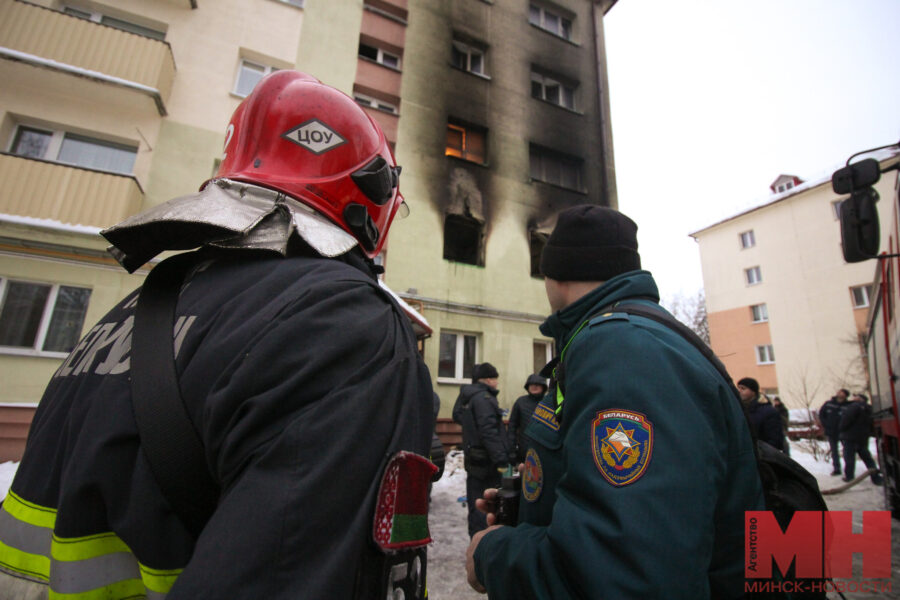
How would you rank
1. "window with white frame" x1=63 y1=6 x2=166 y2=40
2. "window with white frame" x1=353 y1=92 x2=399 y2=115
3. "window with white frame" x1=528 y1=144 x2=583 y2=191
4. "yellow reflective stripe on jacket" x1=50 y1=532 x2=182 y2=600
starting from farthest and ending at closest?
"window with white frame" x1=528 y1=144 x2=583 y2=191
"window with white frame" x1=353 y1=92 x2=399 y2=115
"window with white frame" x1=63 y1=6 x2=166 y2=40
"yellow reflective stripe on jacket" x1=50 y1=532 x2=182 y2=600

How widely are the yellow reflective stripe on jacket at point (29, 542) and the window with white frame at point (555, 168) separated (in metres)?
13.7

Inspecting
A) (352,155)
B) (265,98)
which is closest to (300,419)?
(352,155)

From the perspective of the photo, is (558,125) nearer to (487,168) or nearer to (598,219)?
(487,168)

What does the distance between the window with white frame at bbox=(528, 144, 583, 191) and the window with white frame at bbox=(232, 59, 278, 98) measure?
8166 millimetres

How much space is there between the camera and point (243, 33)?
10.2 metres

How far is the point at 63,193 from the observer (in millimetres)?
7590

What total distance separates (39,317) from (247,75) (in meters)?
7.16

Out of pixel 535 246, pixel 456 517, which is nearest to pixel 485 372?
pixel 456 517

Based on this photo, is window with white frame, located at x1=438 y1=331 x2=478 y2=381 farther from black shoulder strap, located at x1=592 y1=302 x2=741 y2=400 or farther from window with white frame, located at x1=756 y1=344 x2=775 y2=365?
window with white frame, located at x1=756 y1=344 x2=775 y2=365

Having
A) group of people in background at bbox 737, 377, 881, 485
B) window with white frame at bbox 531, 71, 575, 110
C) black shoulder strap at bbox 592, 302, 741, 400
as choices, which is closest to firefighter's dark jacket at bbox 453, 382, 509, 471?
group of people in background at bbox 737, 377, 881, 485

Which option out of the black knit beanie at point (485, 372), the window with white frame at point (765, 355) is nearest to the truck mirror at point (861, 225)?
the black knit beanie at point (485, 372)

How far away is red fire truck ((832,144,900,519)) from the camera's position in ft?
9.61

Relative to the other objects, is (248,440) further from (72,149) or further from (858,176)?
(72,149)

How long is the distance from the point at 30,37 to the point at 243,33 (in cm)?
412
